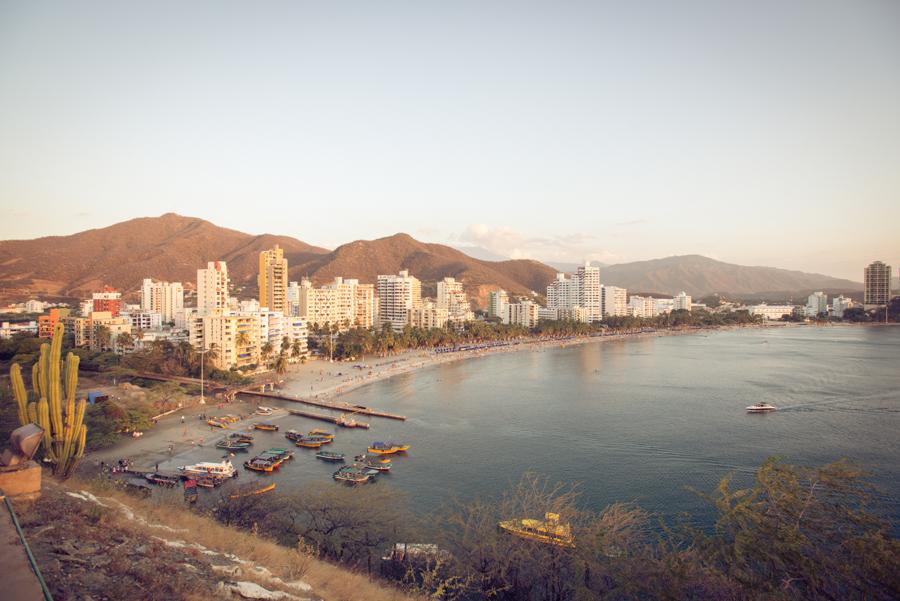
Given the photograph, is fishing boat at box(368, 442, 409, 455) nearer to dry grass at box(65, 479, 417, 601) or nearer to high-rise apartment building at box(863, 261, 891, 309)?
dry grass at box(65, 479, 417, 601)

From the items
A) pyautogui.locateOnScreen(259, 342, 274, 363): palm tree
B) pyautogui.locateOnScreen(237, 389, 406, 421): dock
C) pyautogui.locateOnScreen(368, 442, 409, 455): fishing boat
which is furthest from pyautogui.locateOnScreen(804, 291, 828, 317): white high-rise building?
pyautogui.locateOnScreen(368, 442, 409, 455): fishing boat

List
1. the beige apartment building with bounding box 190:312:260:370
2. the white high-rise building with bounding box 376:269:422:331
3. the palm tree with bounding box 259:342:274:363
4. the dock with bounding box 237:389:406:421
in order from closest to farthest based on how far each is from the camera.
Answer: the dock with bounding box 237:389:406:421, the beige apartment building with bounding box 190:312:260:370, the palm tree with bounding box 259:342:274:363, the white high-rise building with bounding box 376:269:422:331

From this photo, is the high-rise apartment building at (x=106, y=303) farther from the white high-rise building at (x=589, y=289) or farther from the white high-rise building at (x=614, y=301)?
the white high-rise building at (x=614, y=301)

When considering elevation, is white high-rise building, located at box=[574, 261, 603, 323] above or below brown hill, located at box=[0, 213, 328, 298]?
below

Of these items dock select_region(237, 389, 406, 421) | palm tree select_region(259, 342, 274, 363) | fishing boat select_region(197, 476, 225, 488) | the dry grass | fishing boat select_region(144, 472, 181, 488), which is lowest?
fishing boat select_region(197, 476, 225, 488)

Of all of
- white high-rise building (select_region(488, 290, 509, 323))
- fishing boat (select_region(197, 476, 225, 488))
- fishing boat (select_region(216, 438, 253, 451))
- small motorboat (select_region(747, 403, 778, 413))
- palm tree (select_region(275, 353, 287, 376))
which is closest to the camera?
fishing boat (select_region(197, 476, 225, 488))

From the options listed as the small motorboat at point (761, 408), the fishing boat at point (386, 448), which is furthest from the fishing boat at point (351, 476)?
the small motorboat at point (761, 408)

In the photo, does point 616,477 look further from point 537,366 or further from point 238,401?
point 537,366
